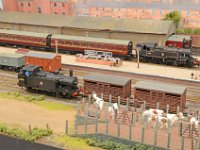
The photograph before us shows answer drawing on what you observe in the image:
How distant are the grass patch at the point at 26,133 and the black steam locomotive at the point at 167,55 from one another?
23.8 meters

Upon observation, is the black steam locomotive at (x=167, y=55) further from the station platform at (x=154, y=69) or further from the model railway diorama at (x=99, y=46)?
the station platform at (x=154, y=69)

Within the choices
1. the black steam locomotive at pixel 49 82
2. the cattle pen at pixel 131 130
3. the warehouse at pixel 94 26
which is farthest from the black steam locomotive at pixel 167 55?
the cattle pen at pixel 131 130

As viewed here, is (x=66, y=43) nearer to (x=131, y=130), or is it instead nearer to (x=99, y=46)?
(x=99, y=46)

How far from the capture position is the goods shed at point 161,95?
30047 mm

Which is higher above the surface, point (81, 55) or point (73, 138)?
point (81, 55)

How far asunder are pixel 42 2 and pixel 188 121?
49295 mm

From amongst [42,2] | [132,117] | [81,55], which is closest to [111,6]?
[42,2]

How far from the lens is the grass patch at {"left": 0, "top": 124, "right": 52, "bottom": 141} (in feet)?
83.8

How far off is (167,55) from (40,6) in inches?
1293

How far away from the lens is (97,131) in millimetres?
25469

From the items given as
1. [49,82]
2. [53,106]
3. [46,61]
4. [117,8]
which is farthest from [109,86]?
[117,8]

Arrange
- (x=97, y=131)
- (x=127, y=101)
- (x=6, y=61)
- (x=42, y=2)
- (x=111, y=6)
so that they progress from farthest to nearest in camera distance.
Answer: (x=42, y=2) < (x=111, y=6) < (x=6, y=61) < (x=127, y=101) < (x=97, y=131)

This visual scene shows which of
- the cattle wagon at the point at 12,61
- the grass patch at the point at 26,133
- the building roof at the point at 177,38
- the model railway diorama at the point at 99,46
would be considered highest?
the building roof at the point at 177,38

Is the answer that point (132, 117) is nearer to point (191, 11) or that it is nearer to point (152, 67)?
point (152, 67)
